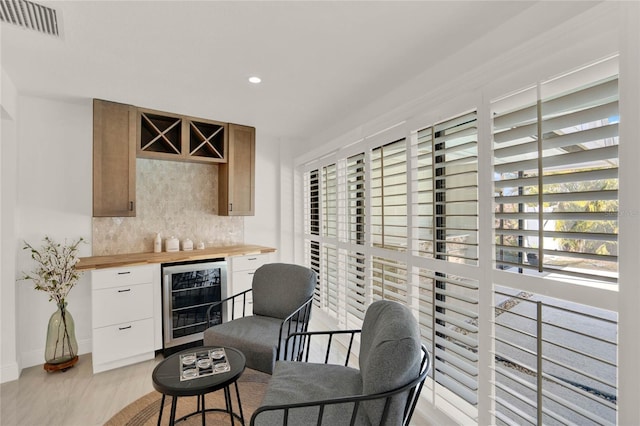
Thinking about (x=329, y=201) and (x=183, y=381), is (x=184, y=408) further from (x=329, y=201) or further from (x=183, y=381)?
(x=329, y=201)

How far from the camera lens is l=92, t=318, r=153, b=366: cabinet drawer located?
2.75 m

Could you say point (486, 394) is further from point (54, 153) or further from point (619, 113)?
point (54, 153)

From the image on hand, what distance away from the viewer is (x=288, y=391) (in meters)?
1.59

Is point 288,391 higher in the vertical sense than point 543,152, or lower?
lower

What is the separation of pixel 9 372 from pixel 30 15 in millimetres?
2747

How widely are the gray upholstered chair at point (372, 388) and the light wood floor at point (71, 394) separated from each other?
1499 mm

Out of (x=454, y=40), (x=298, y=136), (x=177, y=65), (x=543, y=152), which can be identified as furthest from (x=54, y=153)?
(x=543, y=152)

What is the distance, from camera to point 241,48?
200 cm

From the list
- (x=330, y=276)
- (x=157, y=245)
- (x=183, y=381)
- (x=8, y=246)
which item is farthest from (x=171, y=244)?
(x=183, y=381)

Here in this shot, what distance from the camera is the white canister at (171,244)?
3.48m

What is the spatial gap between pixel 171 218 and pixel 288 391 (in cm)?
270

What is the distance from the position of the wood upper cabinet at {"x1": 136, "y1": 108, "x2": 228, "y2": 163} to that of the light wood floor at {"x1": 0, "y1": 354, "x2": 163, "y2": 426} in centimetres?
205

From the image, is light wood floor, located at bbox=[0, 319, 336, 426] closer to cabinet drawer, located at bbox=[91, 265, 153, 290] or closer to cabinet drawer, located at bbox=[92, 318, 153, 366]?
cabinet drawer, located at bbox=[92, 318, 153, 366]

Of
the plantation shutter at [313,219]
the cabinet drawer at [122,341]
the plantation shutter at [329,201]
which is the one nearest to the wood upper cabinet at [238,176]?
the plantation shutter at [313,219]
